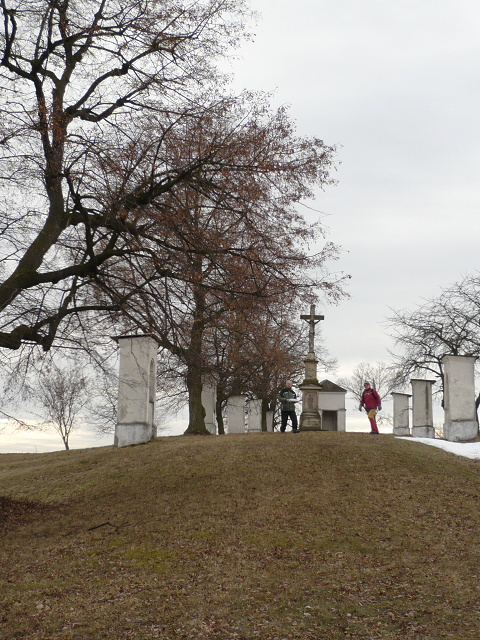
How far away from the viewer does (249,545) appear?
1040 cm

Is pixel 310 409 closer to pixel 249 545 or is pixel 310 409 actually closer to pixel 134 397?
pixel 134 397

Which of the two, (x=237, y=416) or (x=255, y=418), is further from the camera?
(x=255, y=418)

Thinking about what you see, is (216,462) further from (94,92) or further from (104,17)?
(104,17)

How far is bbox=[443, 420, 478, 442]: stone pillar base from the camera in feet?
62.8

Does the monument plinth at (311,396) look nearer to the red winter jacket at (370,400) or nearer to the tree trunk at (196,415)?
the red winter jacket at (370,400)

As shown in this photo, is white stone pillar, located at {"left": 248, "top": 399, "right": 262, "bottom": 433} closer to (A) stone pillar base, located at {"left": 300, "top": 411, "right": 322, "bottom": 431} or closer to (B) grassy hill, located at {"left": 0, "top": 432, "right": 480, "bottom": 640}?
(A) stone pillar base, located at {"left": 300, "top": 411, "right": 322, "bottom": 431}

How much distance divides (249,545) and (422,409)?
45.4 ft

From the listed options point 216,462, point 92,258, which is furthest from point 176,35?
point 216,462

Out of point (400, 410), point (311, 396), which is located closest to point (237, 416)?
point (400, 410)

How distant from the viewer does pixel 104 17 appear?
12.7m

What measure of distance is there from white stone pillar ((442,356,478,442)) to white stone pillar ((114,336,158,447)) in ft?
28.9

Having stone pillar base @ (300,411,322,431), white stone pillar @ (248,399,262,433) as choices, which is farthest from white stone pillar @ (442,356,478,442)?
white stone pillar @ (248,399,262,433)

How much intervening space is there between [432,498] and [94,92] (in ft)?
35.3

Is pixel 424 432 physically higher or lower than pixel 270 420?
lower
